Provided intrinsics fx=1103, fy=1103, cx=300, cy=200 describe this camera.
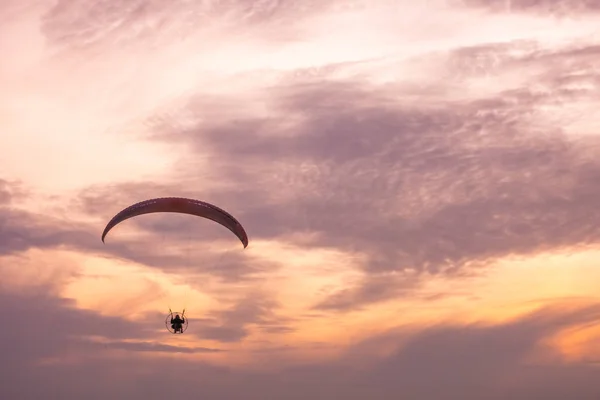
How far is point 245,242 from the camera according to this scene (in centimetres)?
9594

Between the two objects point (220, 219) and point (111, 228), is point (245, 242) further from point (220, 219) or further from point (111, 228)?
point (111, 228)

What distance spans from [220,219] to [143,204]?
21.9 feet

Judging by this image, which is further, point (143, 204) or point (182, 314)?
point (182, 314)

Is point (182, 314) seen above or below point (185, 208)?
below

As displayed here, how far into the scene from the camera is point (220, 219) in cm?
9406

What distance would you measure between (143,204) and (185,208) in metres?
3.52

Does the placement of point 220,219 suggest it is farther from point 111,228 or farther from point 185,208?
point 111,228

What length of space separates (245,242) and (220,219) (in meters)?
3.44

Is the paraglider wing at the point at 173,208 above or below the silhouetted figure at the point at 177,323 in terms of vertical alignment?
above

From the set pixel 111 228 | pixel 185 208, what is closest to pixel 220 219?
pixel 185 208

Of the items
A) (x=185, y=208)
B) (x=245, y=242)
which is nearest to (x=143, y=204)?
(x=185, y=208)

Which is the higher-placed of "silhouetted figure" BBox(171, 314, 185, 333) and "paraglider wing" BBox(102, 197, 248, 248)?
"paraglider wing" BBox(102, 197, 248, 248)

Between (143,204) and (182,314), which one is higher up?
(143,204)

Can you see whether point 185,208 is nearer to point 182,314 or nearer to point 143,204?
point 143,204
